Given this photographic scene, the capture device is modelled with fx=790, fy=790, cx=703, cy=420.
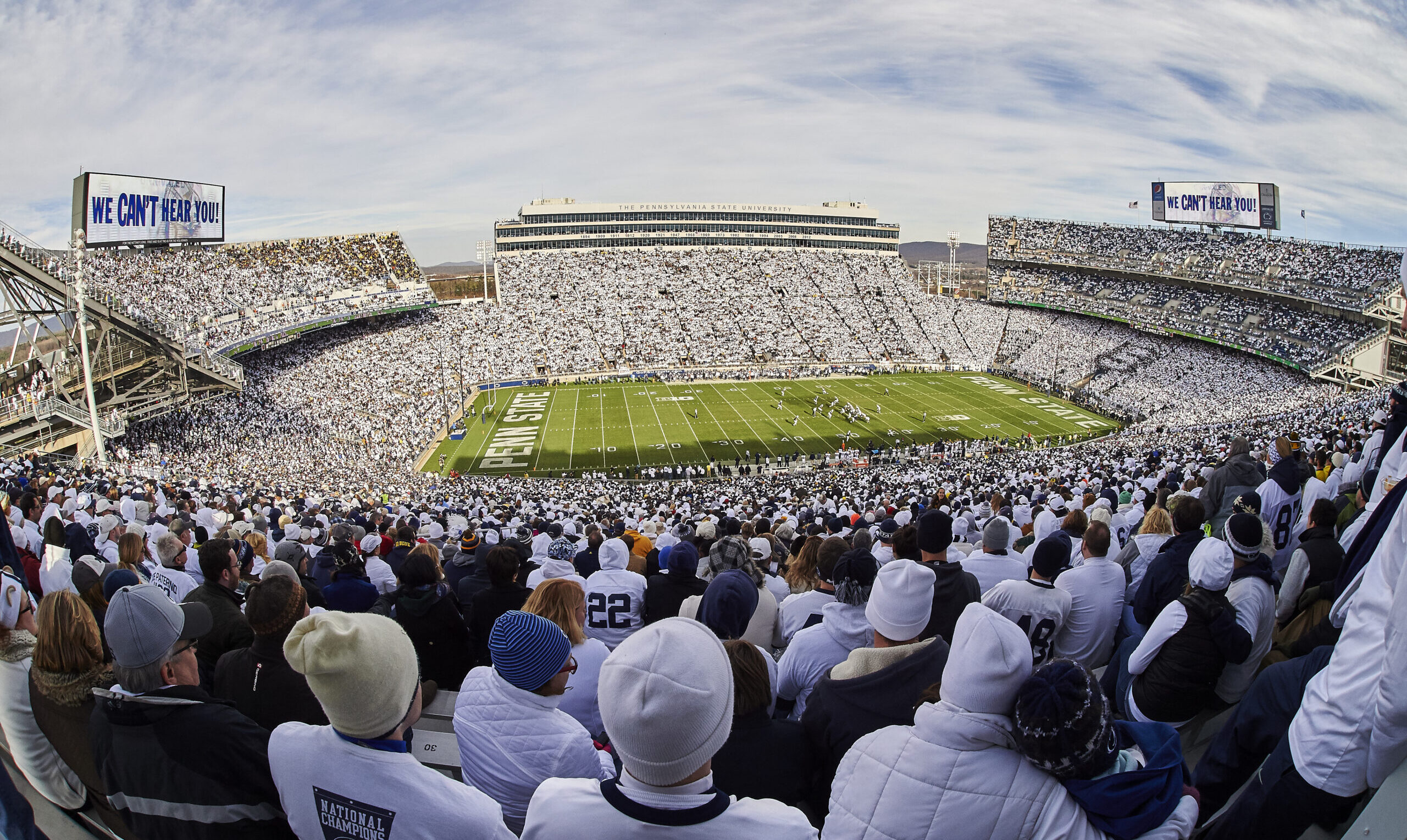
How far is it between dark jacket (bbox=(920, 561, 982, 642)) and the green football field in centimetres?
2961

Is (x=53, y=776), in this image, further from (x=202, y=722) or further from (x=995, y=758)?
(x=995, y=758)

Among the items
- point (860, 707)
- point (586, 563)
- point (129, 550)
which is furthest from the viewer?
point (586, 563)

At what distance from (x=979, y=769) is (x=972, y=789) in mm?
65

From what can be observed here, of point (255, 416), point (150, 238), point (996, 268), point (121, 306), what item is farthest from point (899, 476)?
point (996, 268)

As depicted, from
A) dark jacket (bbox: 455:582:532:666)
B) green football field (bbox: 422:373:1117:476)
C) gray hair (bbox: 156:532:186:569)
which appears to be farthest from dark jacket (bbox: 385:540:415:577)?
green football field (bbox: 422:373:1117:476)

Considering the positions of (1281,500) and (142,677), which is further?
(1281,500)

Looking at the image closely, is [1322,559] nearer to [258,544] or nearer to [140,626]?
[140,626]

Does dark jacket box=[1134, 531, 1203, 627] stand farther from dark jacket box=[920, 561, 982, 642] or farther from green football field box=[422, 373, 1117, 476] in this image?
green football field box=[422, 373, 1117, 476]

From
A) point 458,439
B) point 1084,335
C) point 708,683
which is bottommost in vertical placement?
point 458,439

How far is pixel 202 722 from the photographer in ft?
9.38

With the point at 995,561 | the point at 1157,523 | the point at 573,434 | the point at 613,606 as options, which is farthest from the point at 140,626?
the point at 573,434

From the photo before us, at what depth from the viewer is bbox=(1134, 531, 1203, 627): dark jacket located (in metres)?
5.06

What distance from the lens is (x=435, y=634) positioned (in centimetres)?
516

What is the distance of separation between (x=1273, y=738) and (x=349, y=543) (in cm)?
679
